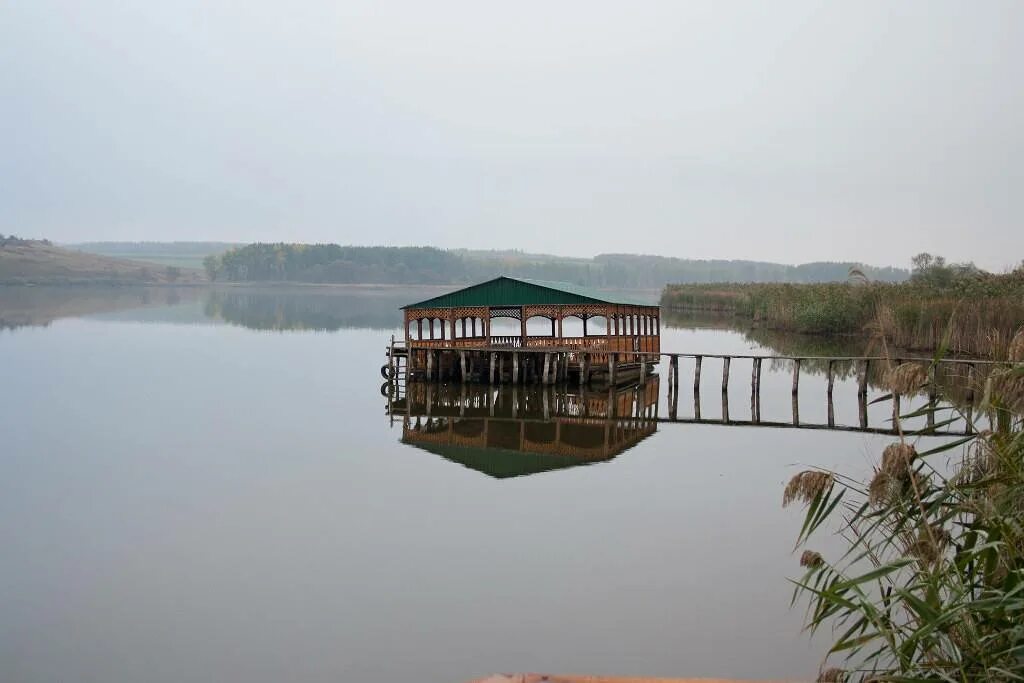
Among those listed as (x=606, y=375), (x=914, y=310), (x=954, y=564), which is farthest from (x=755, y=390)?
(x=954, y=564)

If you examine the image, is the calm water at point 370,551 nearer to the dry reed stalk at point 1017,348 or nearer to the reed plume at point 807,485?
the dry reed stalk at point 1017,348

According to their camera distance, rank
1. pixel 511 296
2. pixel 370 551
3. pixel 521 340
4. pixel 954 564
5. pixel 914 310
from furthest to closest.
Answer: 1. pixel 914 310
2. pixel 521 340
3. pixel 511 296
4. pixel 370 551
5. pixel 954 564

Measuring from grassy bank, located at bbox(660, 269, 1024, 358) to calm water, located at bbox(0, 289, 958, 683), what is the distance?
7672 mm

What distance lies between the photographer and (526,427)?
2356 cm

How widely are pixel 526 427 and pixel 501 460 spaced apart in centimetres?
386

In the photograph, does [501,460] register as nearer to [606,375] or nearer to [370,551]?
[370,551]

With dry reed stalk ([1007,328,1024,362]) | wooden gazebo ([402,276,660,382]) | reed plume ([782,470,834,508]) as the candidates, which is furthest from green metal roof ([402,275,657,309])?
reed plume ([782,470,834,508])

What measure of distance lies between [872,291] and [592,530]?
34442 mm

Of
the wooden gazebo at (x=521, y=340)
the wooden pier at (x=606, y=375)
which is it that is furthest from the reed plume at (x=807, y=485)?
the wooden gazebo at (x=521, y=340)

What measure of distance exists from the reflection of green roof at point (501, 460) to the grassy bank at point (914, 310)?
24.3 feet

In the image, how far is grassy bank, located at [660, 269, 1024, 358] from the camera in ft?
103

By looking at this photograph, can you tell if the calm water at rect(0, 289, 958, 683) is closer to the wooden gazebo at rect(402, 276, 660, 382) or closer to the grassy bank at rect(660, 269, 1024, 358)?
the wooden gazebo at rect(402, 276, 660, 382)

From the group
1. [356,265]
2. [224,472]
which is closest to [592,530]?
[224,472]

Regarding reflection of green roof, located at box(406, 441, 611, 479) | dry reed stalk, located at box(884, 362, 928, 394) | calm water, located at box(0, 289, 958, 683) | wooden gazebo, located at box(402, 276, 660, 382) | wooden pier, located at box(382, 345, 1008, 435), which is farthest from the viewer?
wooden gazebo, located at box(402, 276, 660, 382)
